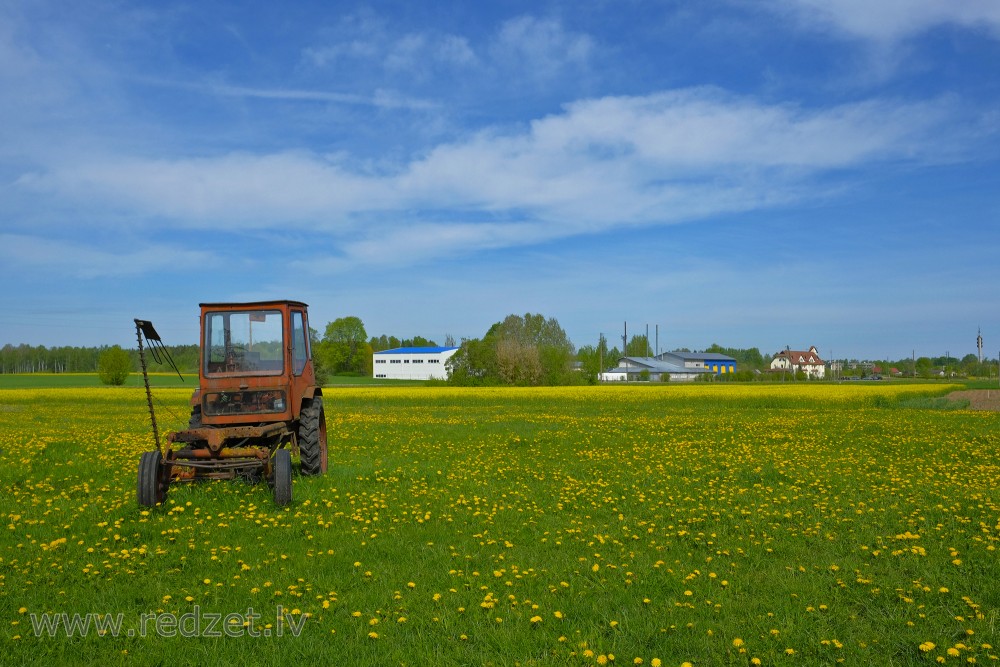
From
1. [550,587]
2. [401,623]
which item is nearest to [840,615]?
[550,587]

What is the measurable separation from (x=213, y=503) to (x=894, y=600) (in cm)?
903

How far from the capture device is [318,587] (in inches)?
268

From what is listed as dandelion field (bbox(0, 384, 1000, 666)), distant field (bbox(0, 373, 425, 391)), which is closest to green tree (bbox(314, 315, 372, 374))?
distant field (bbox(0, 373, 425, 391))

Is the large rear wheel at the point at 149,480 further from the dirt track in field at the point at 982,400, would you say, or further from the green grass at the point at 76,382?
the green grass at the point at 76,382

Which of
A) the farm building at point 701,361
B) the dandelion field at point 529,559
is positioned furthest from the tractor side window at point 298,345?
the farm building at point 701,361

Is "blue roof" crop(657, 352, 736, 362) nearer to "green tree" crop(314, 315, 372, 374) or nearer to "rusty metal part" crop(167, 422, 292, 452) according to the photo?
"green tree" crop(314, 315, 372, 374)

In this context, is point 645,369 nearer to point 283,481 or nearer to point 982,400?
point 982,400

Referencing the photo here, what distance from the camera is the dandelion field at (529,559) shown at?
5.51m

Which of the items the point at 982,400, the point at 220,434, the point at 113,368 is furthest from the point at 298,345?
the point at 113,368

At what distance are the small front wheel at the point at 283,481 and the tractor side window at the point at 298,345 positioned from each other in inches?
90.5

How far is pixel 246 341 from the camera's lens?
12102mm

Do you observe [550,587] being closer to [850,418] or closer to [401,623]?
[401,623]

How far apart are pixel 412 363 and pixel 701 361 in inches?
2885

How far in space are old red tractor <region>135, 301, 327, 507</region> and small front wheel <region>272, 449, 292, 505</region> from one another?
61 centimetres
